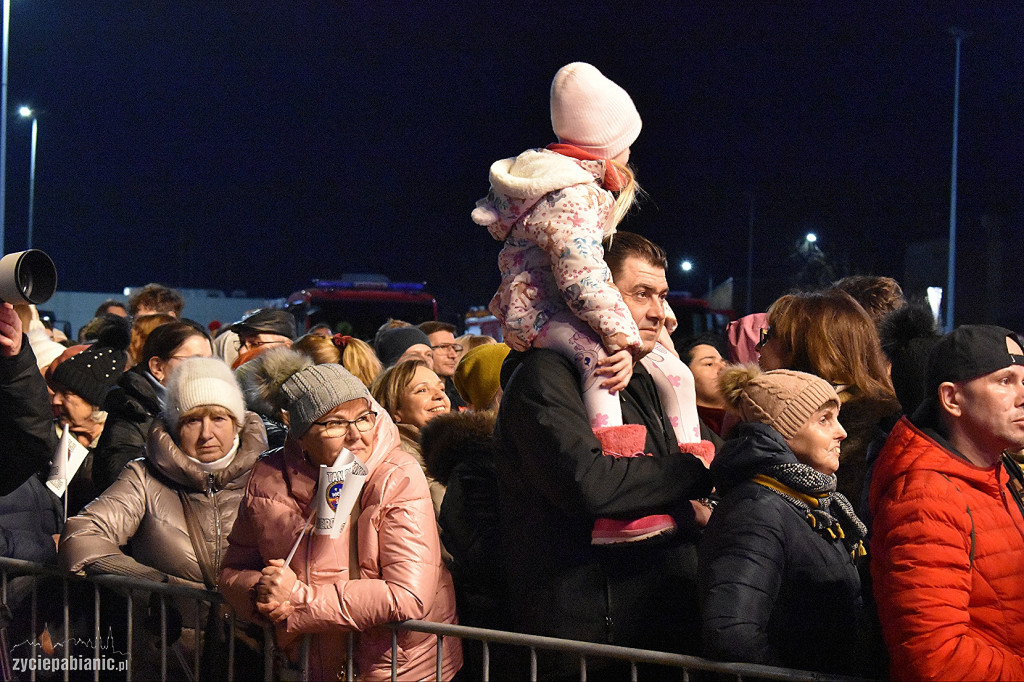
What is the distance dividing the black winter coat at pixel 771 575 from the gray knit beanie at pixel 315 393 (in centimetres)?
139

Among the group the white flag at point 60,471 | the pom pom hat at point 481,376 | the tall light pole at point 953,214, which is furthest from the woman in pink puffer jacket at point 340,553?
the tall light pole at point 953,214

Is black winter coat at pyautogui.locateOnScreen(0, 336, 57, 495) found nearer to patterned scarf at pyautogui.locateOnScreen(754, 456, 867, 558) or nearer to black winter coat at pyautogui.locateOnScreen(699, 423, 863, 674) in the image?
black winter coat at pyautogui.locateOnScreen(699, 423, 863, 674)

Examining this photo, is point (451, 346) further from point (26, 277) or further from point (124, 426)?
point (26, 277)

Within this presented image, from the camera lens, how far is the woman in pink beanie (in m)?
2.87

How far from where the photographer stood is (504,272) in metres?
3.23

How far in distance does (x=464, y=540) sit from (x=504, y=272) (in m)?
0.97

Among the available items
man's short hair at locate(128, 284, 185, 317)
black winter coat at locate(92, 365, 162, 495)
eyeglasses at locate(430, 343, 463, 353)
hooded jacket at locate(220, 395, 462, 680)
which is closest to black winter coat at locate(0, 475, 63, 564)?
black winter coat at locate(92, 365, 162, 495)

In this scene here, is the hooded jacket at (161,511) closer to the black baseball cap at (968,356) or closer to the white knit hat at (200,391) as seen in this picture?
the white knit hat at (200,391)

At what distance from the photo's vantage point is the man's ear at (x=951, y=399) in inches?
107

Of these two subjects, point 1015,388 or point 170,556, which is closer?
point 1015,388

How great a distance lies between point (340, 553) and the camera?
3299mm

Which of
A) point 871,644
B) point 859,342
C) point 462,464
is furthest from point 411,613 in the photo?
point 859,342

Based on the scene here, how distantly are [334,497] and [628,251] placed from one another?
125cm

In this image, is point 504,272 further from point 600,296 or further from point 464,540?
point 464,540
